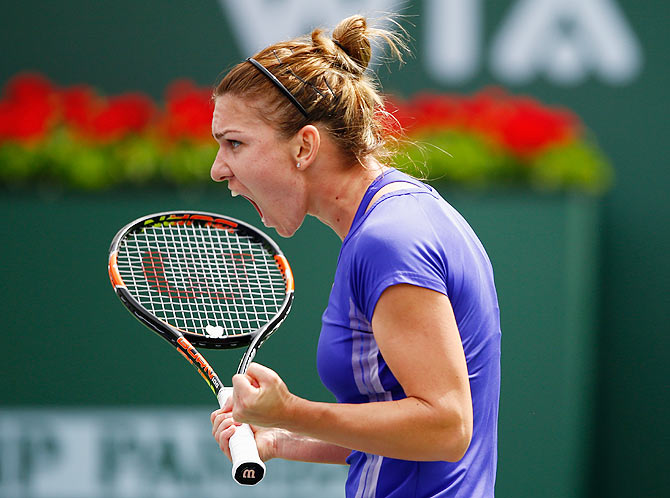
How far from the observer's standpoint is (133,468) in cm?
360

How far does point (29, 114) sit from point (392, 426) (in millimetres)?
2809

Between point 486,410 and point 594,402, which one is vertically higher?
point 486,410

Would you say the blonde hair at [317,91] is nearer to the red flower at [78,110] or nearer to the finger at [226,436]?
the finger at [226,436]

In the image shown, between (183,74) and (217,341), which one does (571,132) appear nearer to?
(183,74)

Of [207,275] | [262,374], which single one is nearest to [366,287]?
[262,374]

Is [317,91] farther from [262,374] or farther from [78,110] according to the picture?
[78,110]

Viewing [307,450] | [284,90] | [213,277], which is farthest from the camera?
[213,277]

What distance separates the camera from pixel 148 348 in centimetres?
365

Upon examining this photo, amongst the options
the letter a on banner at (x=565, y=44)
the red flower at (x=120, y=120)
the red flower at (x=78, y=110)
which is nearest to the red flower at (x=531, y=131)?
the letter a on banner at (x=565, y=44)

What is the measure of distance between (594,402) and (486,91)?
61.0 inches

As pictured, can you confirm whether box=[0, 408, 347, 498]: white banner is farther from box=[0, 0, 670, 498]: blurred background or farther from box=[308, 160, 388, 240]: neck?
box=[308, 160, 388, 240]: neck

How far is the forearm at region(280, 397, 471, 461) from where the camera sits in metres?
1.31

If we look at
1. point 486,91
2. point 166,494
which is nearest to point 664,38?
point 486,91

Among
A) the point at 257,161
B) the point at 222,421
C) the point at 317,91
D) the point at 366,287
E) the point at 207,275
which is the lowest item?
the point at 207,275
